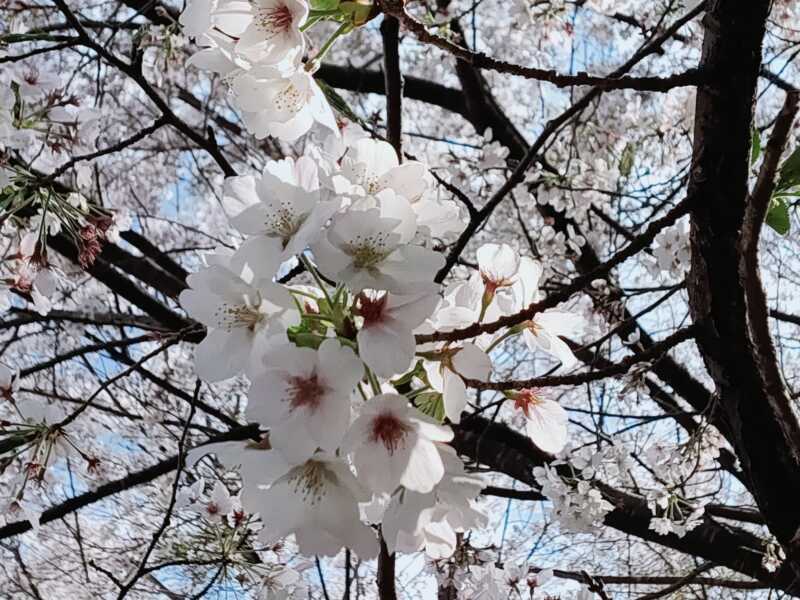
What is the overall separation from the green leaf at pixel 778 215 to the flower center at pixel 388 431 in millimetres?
766

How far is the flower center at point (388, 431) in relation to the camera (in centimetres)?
55

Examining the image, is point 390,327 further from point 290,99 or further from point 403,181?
point 290,99

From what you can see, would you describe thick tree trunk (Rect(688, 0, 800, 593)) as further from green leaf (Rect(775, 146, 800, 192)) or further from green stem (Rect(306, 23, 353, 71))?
green stem (Rect(306, 23, 353, 71))

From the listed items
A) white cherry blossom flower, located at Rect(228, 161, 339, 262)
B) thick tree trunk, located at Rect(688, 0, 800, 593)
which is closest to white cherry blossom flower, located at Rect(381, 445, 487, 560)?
white cherry blossom flower, located at Rect(228, 161, 339, 262)

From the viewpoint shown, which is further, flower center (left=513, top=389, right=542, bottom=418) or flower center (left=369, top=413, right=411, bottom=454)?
flower center (left=513, top=389, right=542, bottom=418)

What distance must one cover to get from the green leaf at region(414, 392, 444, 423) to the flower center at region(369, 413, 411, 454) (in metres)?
0.10

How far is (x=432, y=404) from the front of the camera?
662 mm

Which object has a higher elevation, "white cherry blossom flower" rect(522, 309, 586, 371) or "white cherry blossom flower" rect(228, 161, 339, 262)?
"white cherry blossom flower" rect(228, 161, 339, 262)

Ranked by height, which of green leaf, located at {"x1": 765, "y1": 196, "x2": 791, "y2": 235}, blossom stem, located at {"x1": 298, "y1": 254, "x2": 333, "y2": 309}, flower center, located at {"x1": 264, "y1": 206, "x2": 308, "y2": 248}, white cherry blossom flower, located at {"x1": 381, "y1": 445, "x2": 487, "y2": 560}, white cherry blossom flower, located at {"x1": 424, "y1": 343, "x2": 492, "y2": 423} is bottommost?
white cherry blossom flower, located at {"x1": 381, "y1": 445, "x2": 487, "y2": 560}

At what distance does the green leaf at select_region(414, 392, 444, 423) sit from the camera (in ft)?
2.16

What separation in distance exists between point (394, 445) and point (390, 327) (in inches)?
3.4

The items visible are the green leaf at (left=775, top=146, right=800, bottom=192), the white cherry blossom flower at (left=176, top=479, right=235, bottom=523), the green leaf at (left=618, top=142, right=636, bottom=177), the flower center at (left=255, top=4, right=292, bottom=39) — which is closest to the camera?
the flower center at (left=255, top=4, right=292, bottom=39)

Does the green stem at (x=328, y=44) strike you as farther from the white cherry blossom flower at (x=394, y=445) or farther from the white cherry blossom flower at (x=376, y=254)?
the white cherry blossom flower at (x=394, y=445)

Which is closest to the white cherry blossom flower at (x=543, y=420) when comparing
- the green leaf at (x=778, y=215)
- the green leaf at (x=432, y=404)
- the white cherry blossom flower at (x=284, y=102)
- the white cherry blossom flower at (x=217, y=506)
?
the green leaf at (x=432, y=404)
